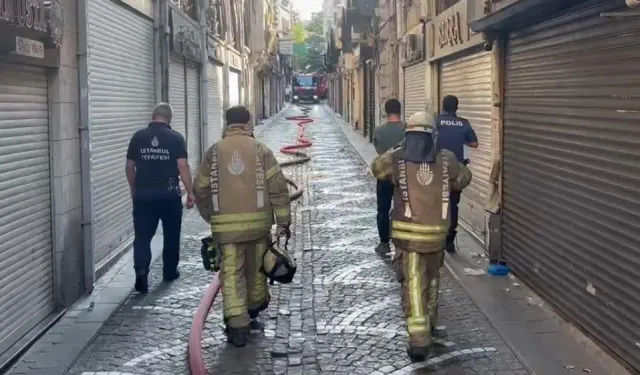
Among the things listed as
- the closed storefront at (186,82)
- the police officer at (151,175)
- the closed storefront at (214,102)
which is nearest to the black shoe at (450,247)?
the police officer at (151,175)

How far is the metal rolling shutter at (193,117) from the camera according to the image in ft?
57.1

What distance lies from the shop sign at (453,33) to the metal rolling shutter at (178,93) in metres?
4.66

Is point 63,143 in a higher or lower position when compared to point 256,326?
higher

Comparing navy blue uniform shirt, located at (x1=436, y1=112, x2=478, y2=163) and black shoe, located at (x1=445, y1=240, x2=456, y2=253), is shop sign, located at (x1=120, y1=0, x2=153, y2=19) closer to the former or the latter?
navy blue uniform shirt, located at (x1=436, y1=112, x2=478, y2=163)

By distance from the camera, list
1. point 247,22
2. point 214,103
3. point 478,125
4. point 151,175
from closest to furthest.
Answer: point 151,175 → point 478,125 → point 214,103 → point 247,22

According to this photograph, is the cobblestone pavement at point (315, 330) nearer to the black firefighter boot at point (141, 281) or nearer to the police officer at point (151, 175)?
the black firefighter boot at point (141, 281)

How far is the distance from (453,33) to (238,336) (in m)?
7.33

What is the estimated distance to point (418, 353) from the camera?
5969 mm

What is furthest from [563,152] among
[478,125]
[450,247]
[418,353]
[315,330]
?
[478,125]

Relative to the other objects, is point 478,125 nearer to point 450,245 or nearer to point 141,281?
point 450,245

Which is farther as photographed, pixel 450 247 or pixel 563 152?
pixel 450 247

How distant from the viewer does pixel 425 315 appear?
607cm

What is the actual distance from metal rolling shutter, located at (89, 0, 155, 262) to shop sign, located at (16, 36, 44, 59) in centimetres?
170

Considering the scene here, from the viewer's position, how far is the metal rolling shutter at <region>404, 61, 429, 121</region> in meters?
16.5
